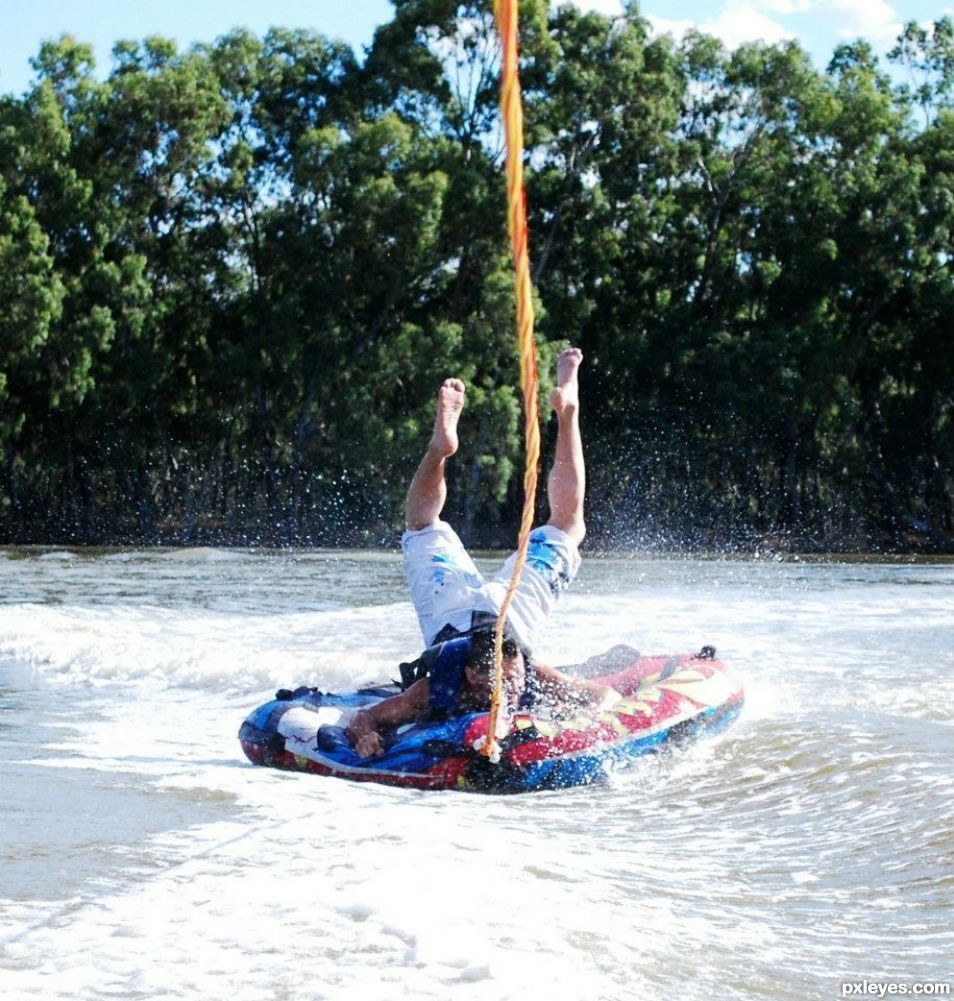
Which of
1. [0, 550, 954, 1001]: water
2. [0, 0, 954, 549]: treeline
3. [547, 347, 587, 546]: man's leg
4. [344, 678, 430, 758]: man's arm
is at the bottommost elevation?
[0, 550, 954, 1001]: water

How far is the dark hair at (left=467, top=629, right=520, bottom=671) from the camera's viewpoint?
633cm

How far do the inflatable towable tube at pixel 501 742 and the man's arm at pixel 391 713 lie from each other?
61mm

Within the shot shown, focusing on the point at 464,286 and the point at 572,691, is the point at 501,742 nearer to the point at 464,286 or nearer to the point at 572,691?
the point at 572,691

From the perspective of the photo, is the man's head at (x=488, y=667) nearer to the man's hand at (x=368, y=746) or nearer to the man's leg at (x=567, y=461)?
the man's hand at (x=368, y=746)

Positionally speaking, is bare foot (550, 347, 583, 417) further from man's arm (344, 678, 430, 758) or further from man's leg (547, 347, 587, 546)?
man's arm (344, 678, 430, 758)

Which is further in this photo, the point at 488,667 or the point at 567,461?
the point at 567,461

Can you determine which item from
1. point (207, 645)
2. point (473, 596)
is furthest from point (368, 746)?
point (207, 645)

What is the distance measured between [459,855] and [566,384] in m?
2.55

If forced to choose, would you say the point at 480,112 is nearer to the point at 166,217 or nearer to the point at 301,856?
the point at 166,217

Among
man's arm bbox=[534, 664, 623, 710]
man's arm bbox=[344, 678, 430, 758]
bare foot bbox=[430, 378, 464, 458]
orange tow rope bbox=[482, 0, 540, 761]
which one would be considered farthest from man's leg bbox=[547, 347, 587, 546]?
orange tow rope bbox=[482, 0, 540, 761]

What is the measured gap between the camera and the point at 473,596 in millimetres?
6555

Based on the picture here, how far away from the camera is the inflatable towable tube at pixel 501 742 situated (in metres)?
6.20

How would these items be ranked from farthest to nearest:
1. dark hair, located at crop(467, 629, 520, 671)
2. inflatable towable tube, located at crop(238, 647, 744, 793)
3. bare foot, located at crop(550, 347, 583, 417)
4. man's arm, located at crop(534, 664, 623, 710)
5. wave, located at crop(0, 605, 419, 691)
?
wave, located at crop(0, 605, 419, 691) < man's arm, located at crop(534, 664, 623, 710) < bare foot, located at crop(550, 347, 583, 417) < dark hair, located at crop(467, 629, 520, 671) < inflatable towable tube, located at crop(238, 647, 744, 793)

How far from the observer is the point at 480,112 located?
Answer: 31.5 m
